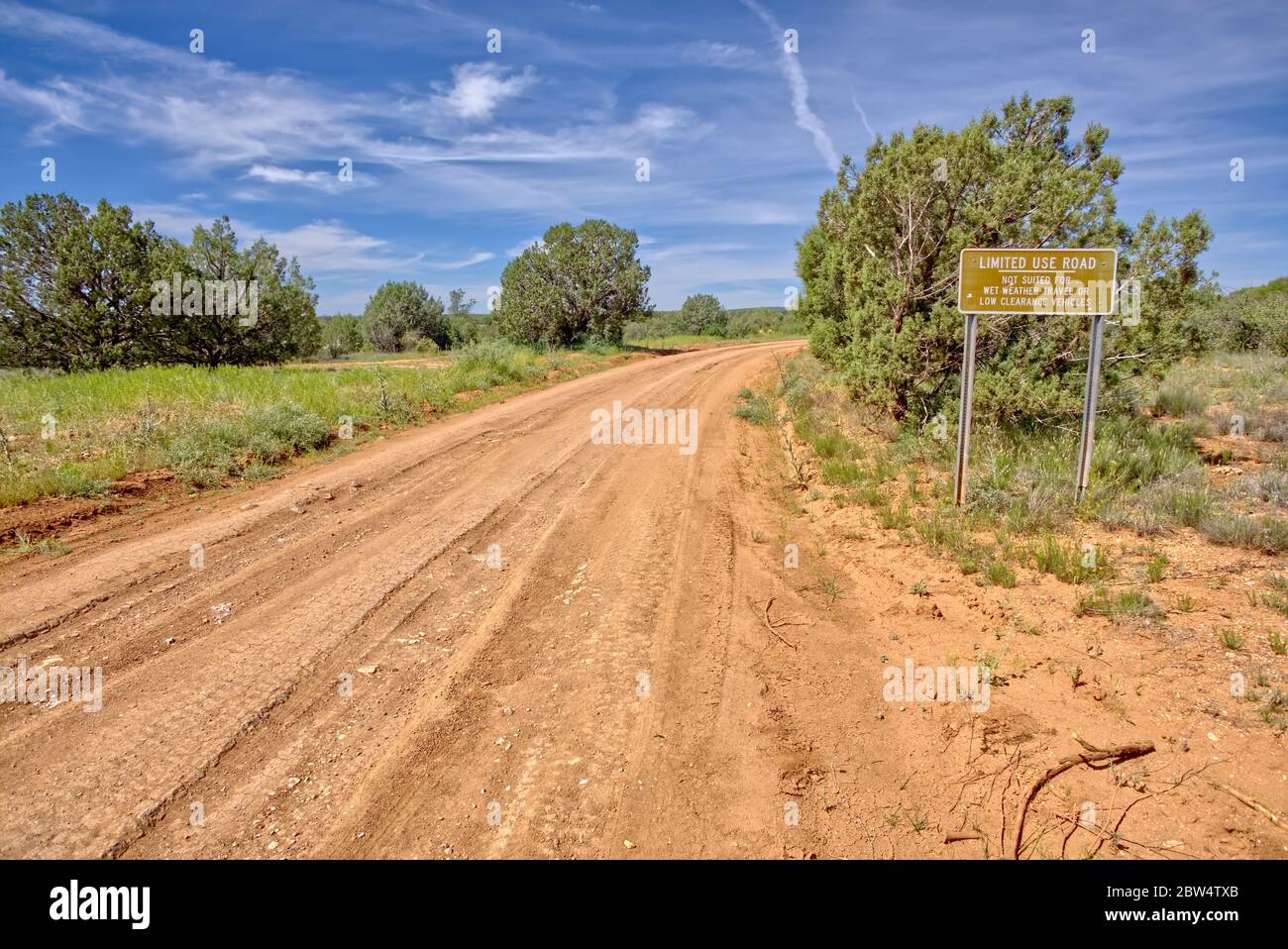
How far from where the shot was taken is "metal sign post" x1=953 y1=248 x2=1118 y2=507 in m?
6.48

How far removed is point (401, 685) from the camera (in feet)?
13.1

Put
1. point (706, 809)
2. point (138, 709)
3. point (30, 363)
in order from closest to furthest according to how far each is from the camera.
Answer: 1. point (706, 809)
2. point (138, 709)
3. point (30, 363)

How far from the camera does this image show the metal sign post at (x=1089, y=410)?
6520 millimetres

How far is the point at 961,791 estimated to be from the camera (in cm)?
322

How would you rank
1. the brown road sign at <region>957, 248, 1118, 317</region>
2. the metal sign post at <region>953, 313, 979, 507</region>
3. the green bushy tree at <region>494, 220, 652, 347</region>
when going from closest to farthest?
the brown road sign at <region>957, 248, 1118, 317</region> → the metal sign post at <region>953, 313, 979, 507</region> → the green bushy tree at <region>494, 220, 652, 347</region>

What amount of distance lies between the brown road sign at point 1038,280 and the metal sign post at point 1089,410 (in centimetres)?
23

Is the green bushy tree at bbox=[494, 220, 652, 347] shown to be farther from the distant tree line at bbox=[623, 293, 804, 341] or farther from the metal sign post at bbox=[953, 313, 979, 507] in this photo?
the metal sign post at bbox=[953, 313, 979, 507]
